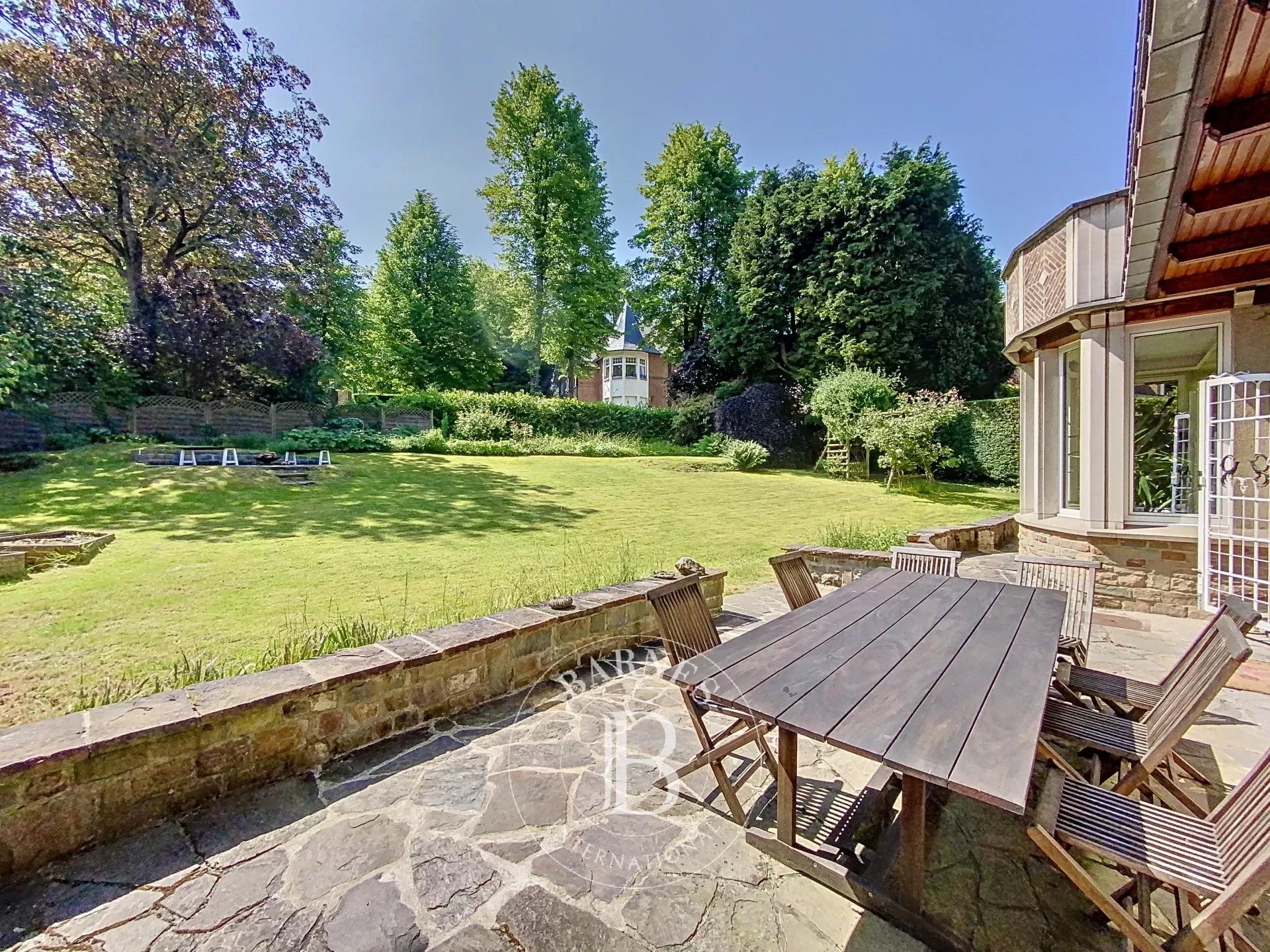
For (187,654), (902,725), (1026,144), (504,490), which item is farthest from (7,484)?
(1026,144)

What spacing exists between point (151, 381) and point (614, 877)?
61.7 ft

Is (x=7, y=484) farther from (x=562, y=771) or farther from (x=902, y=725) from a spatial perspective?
(x=902, y=725)

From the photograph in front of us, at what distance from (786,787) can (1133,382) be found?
20.5 feet

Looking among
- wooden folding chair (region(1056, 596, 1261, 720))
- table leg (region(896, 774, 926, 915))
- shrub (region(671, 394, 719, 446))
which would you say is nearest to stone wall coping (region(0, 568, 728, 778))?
table leg (region(896, 774, 926, 915))

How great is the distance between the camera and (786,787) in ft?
6.47

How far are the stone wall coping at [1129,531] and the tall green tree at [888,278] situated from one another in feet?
42.2

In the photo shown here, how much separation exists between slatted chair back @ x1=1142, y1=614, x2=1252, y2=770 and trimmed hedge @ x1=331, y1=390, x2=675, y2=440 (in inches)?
671

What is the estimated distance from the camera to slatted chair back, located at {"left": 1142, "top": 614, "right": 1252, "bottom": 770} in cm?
181

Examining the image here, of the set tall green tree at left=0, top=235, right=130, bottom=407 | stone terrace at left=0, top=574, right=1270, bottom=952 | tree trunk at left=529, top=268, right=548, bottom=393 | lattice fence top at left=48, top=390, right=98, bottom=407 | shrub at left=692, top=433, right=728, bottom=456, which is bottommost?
stone terrace at left=0, top=574, right=1270, bottom=952

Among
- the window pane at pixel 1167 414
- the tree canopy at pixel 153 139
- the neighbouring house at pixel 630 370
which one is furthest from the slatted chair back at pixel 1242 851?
the neighbouring house at pixel 630 370

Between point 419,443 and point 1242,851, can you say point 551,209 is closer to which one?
point 419,443

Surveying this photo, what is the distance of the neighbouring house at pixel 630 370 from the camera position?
111 ft

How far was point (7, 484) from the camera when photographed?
9422mm

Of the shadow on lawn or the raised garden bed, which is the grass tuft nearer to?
the shadow on lawn
